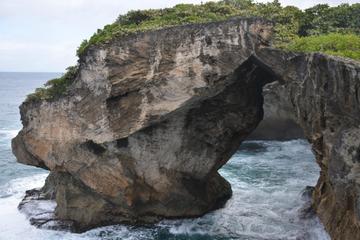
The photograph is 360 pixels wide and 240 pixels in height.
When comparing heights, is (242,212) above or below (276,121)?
below

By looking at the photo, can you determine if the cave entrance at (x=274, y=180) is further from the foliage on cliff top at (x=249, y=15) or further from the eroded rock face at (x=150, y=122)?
the foliage on cliff top at (x=249, y=15)

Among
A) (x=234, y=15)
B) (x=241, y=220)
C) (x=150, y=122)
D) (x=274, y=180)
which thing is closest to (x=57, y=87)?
(x=150, y=122)

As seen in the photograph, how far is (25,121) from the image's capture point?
20.9 metres

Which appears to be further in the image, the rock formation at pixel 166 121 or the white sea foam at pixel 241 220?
the white sea foam at pixel 241 220

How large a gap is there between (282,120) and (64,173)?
20.4m

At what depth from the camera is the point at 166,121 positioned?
19.1 meters

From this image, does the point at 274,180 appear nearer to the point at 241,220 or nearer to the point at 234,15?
the point at 241,220

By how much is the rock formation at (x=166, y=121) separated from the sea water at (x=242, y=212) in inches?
Result: 30.4

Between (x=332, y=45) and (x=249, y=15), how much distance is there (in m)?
3.93

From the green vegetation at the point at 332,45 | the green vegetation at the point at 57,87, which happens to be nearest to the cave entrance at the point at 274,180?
the green vegetation at the point at 332,45

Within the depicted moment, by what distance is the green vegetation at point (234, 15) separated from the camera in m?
18.5

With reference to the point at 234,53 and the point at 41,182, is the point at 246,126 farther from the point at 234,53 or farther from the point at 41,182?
the point at 41,182

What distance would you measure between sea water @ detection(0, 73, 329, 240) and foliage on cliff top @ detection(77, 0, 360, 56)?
22.9 feet

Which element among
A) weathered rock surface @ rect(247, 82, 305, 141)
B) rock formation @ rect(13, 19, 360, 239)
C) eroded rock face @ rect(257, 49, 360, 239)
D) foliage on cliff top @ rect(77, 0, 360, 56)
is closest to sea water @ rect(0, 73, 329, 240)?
rock formation @ rect(13, 19, 360, 239)
